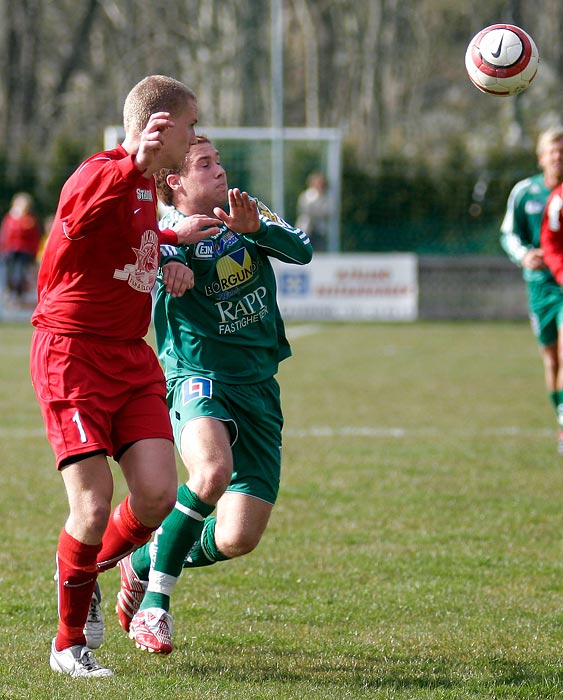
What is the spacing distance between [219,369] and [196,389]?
A: 135 millimetres

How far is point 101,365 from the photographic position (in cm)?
398

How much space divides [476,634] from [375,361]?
9.98 meters

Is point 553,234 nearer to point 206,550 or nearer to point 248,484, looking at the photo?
point 248,484

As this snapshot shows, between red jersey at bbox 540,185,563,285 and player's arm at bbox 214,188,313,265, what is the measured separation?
399 cm

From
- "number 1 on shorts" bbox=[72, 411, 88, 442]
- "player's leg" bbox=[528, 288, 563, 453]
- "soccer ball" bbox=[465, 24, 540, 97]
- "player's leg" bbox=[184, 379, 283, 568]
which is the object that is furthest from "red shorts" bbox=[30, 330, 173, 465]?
"player's leg" bbox=[528, 288, 563, 453]

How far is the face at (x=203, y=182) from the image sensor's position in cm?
461

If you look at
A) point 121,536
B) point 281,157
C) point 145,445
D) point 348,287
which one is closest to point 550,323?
point 121,536

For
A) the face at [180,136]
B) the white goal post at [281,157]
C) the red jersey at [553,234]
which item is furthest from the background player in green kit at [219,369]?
the white goal post at [281,157]

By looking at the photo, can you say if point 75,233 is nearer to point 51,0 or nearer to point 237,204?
point 237,204

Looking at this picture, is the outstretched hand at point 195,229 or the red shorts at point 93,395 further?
the outstretched hand at point 195,229

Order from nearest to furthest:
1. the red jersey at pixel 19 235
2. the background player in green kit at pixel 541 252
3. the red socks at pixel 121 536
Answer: the red socks at pixel 121 536, the background player in green kit at pixel 541 252, the red jersey at pixel 19 235

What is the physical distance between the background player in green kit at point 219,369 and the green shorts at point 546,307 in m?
4.35

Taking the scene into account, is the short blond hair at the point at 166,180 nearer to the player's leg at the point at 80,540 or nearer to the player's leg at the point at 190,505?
the player's leg at the point at 190,505

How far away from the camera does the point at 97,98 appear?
125ft
